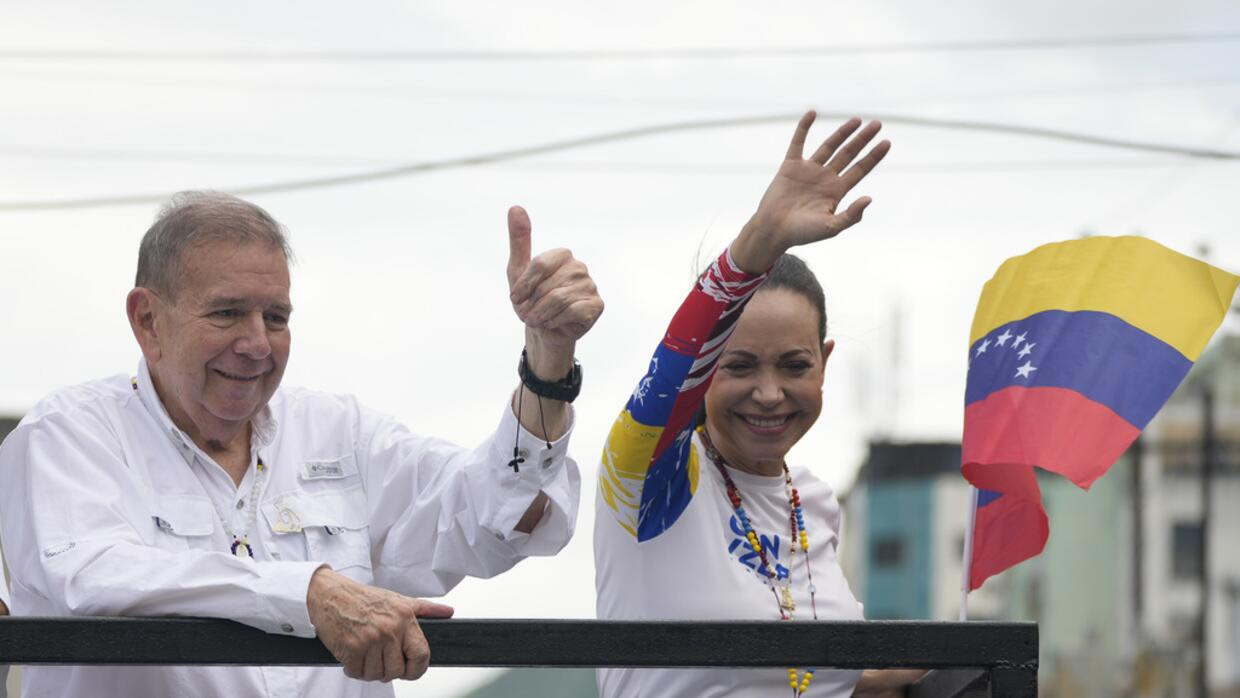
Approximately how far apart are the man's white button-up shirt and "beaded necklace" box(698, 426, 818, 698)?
36cm

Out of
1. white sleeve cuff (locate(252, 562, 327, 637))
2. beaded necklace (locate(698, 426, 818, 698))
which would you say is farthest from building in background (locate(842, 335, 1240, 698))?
white sleeve cuff (locate(252, 562, 327, 637))

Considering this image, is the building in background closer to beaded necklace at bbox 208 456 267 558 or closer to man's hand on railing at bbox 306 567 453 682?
beaded necklace at bbox 208 456 267 558

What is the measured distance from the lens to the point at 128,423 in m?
3.43

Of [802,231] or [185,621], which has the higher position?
[802,231]

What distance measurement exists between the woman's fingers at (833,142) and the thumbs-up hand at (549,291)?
53 cm

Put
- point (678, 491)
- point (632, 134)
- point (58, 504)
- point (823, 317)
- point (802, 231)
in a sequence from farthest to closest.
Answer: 1. point (632, 134)
2. point (823, 317)
3. point (678, 491)
4. point (802, 231)
5. point (58, 504)

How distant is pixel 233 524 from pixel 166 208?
634mm

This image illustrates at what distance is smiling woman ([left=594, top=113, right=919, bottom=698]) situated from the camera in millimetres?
3398

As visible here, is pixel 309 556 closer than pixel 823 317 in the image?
Yes

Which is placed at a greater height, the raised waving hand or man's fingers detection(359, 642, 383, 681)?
the raised waving hand

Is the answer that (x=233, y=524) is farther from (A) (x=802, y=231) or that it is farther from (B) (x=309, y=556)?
(A) (x=802, y=231)

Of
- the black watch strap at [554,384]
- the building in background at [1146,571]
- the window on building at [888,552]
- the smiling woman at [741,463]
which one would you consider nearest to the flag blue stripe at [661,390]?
the smiling woman at [741,463]

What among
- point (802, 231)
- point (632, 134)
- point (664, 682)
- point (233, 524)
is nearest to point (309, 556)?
point (233, 524)

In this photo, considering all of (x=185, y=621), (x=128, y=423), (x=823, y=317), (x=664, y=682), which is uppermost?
(x=823, y=317)
